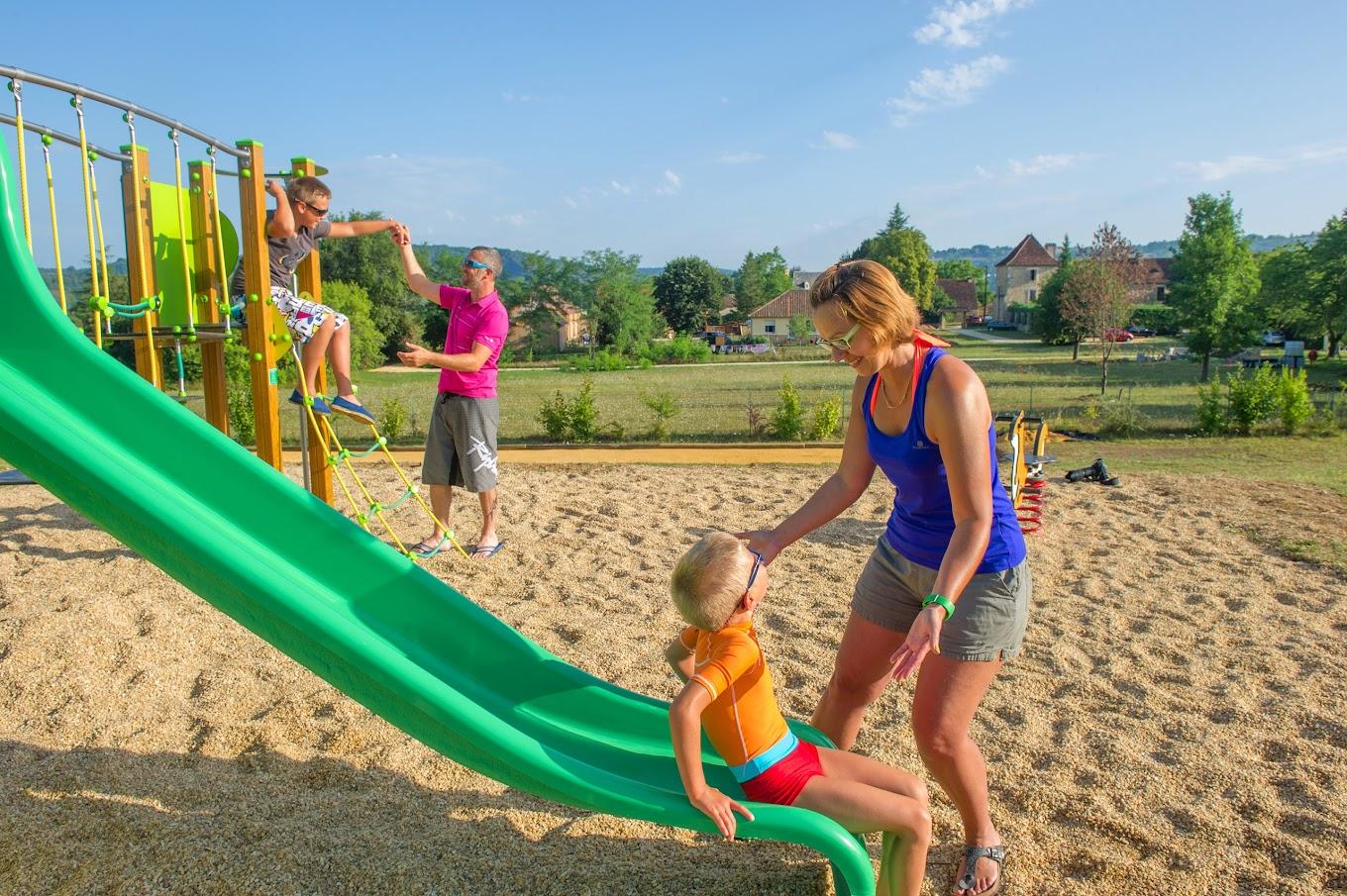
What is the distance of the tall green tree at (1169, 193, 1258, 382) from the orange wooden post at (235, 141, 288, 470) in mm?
24494

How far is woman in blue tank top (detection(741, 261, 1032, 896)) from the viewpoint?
2.33m

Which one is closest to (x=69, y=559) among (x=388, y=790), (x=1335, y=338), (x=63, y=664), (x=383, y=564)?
(x=63, y=664)

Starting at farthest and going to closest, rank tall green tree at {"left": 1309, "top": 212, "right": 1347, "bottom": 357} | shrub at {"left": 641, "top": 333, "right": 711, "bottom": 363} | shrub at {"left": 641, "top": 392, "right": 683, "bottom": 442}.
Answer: shrub at {"left": 641, "top": 333, "right": 711, "bottom": 363} → tall green tree at {"left": 1309, "top": 212, "right": 1347, "bottom": 357} → shrub at {"left": 641, "top": 392, "right": 683, "bottom": 442}

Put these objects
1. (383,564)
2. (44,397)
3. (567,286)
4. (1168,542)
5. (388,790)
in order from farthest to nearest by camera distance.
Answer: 1. (567,286)
2. (1168,542)
3. (388,790)
4. (383,564)
5. (44,397)

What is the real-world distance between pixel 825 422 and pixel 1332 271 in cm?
1937

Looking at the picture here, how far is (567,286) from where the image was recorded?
189 feet

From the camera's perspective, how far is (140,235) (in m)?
4.96

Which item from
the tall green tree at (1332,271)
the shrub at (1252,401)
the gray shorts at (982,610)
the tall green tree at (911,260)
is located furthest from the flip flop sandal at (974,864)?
the tall green tree at (911,260)

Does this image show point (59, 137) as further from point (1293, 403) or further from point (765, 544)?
point (1293, 403)

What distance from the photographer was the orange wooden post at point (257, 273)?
5055 millimetres

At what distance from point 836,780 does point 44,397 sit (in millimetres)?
2312

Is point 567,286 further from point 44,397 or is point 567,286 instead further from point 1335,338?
point 44,397

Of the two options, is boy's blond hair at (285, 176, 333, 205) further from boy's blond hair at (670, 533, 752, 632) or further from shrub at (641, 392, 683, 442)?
shrub at (641, 392, 683, 442)

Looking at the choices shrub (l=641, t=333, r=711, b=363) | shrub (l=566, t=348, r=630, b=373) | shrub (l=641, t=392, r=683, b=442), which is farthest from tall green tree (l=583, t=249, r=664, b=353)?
shrub (l=641, t=392, r=683, b=442)
